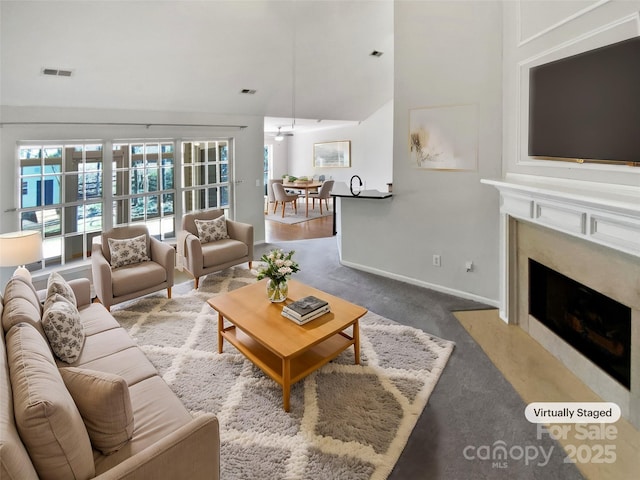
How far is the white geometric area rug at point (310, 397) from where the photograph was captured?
193 centimetres

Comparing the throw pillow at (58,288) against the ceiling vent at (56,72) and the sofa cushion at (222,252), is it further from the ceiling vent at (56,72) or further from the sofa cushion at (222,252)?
the ceiling vent at (56,72)

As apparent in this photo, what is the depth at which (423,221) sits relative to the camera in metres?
4.28

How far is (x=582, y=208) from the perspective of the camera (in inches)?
89.0

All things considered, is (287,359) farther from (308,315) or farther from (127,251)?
(127,251)

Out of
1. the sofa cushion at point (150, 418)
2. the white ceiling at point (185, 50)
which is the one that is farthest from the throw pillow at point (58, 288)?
the white ceiling at point (185, 50)

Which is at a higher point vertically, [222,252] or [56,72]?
[56,72]

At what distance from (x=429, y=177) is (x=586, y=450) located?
2848 mm

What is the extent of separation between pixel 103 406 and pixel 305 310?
142 cm

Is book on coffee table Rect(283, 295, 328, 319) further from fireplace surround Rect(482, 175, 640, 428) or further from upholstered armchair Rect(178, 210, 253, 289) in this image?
upholstered armchair Rect(178, 210, 253, 289)

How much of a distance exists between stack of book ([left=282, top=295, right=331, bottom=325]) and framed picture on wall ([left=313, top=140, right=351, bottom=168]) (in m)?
7.60

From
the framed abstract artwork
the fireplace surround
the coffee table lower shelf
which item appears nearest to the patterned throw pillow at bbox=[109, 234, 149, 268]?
the coffee table lower shelf

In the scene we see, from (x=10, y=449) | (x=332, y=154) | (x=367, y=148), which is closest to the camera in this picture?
(x=10, y=449)

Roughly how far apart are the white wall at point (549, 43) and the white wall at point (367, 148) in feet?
17.5

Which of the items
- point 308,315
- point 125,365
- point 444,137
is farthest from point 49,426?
point 444,137
